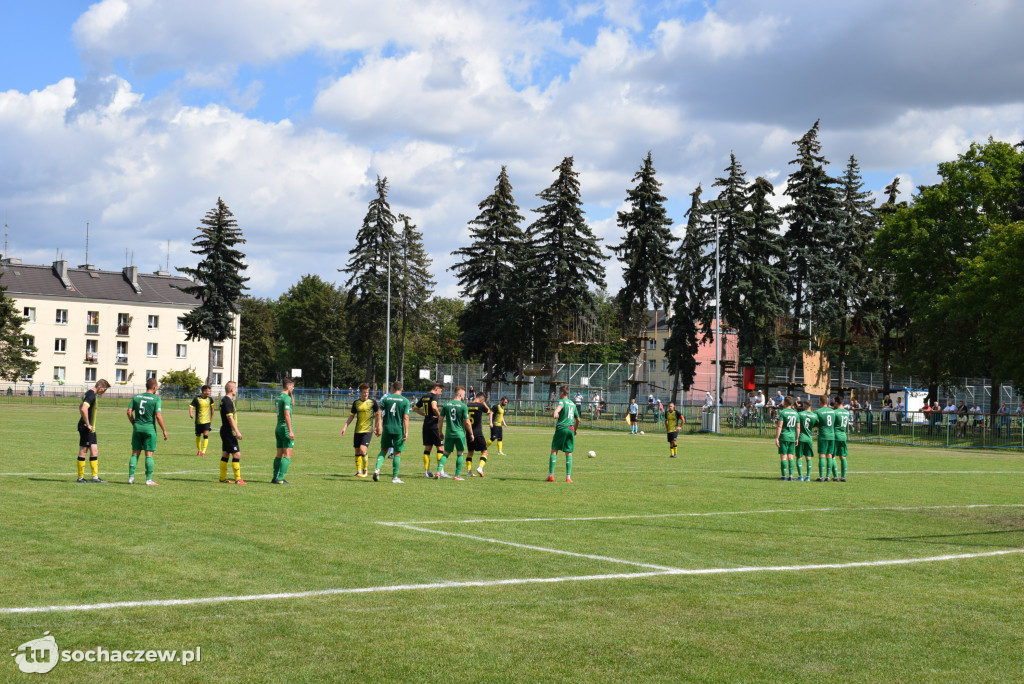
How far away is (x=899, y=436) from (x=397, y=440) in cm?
3251

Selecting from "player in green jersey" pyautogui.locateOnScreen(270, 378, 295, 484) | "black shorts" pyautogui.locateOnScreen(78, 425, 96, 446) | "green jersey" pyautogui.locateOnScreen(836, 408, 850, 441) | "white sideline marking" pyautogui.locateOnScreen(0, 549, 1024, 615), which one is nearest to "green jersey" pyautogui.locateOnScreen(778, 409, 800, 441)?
"green jersey" pyautogui.locateOnScreen(836, 408, 850, 441)

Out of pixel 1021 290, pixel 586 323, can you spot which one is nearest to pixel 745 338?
pixel 586 323

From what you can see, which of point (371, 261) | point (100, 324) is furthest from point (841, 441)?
point (100, 324)

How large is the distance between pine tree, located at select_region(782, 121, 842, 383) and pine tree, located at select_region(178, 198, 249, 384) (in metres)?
43.2

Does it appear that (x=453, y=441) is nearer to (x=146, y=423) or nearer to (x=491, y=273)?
(x=146, y=423)

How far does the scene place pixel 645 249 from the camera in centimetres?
6744

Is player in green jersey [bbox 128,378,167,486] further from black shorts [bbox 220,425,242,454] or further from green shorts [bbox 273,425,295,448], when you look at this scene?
green shorts [bbox 273,425,295,448]

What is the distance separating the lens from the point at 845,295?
65.8 meters

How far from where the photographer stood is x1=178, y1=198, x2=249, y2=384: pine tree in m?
81.2

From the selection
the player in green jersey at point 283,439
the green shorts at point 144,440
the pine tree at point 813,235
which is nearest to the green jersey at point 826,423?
the player in green jersey at point 283,439

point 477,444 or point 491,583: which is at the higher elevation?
point 477,444

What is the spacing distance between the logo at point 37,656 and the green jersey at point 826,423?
19033 millimetres

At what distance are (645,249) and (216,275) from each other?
35636 millimetres

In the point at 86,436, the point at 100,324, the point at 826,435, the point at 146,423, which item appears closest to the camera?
the point at 146,423
